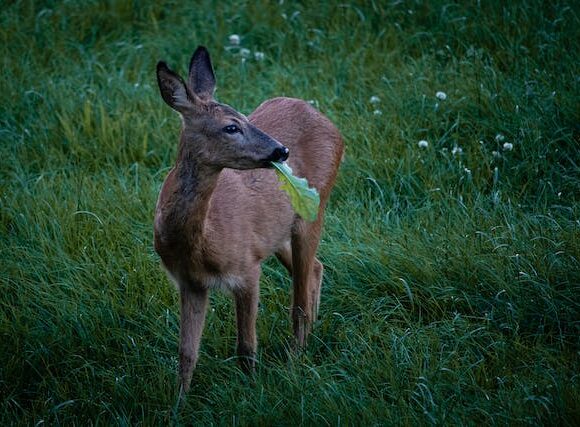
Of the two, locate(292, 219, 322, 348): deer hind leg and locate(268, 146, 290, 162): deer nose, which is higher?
locate(268, 146, 290, 162): deer nose

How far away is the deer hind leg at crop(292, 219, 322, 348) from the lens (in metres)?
5.07

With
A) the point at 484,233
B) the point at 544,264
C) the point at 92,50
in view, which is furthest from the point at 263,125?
the point at 92,50

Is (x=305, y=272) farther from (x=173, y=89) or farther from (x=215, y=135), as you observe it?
(x=173, y=89)

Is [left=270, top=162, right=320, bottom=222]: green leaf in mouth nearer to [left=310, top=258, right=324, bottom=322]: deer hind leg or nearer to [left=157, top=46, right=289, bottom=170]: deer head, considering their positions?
[left=157, top=46, right=289, bottom=170]: deer head

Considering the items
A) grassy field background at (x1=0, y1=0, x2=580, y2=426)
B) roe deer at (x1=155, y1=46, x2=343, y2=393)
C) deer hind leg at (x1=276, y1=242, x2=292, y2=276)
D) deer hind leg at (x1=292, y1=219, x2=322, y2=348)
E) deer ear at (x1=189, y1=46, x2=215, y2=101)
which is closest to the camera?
grassy field background at (x1=0, y1=0, x2=580, y2=426)

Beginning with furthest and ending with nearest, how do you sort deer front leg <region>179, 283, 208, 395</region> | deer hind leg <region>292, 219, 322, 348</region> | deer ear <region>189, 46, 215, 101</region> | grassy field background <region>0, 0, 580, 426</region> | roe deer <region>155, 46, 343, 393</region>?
deer hind leg <region>292, 219, 322, 348</region>, deer ear <region>189, 46, 215, 101</region>, deer front leg <region>179, 283, 208, 395</region>, roe deer <region>155, 46, 343, 393</region>, grassy field background <region>0, 0, 580, 426</region>

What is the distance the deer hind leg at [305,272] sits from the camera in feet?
16.6

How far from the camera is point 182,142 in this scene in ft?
14.5

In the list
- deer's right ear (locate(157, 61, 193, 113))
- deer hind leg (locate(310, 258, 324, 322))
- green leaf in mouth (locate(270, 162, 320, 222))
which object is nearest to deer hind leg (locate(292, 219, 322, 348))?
deer hind leg (locate(310, 258, 324, 322))

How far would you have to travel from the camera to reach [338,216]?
19.0 feet

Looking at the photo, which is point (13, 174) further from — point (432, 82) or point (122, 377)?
point (432, 82)

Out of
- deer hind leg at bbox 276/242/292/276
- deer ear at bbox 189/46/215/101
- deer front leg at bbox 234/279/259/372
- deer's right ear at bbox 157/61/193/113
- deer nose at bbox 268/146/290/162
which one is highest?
deer's right ear at bbox 157/61/193/113

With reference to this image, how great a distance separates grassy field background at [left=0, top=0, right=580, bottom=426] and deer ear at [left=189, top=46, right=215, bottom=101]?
3.71 ft

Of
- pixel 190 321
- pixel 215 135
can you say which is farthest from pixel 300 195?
pixel 190 321
